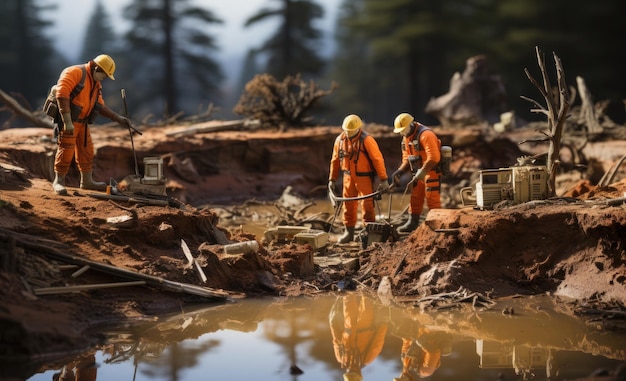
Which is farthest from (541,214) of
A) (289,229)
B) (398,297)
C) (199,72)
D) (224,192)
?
(199,72)

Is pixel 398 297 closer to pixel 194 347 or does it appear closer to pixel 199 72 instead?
pixel 194 347

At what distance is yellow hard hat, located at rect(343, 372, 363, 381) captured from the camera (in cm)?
695

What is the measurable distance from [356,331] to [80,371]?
2.81 metres

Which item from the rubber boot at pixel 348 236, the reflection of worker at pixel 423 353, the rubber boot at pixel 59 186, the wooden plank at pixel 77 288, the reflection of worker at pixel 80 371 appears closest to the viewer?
the reflection of worker at pixel 80 371

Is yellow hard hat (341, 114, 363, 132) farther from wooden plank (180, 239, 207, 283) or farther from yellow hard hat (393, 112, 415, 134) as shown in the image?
wooden plank (180, 239, 207, 283)

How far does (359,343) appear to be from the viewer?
26.2ft

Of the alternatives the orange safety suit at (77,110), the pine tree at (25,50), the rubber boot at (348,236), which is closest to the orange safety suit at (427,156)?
the rubber boot at (348,236)

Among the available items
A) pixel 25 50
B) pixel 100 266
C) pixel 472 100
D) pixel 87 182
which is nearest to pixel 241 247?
pixel 100 266

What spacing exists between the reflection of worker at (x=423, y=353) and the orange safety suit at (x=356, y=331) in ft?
0.95

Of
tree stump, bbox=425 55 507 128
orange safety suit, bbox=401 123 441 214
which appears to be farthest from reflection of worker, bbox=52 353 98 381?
tree stump, bbox=425 55 507 128

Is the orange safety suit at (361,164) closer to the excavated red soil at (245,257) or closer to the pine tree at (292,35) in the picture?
the excavated red soil at (245,257)

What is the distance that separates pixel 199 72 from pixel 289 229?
23.5 m

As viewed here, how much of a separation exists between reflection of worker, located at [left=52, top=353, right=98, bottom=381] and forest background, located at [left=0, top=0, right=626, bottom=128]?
65.7ft

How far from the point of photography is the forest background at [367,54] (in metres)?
28.7
